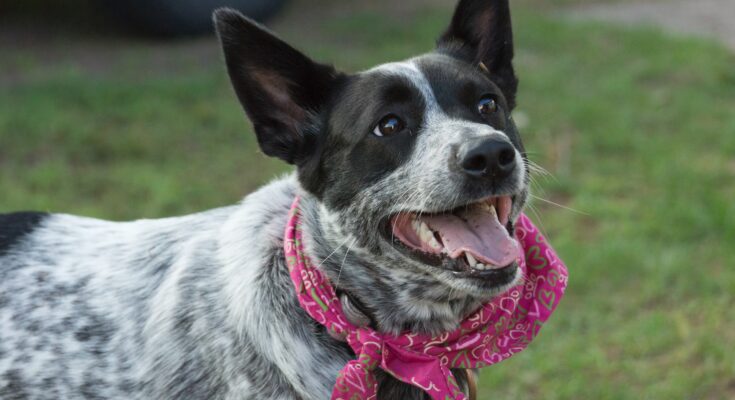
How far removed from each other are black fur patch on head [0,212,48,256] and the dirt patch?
6.83 meters

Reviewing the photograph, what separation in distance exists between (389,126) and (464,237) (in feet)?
1.28

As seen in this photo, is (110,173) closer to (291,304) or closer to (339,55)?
(339,55)

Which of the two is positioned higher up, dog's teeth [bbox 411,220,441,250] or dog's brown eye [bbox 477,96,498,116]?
dog's brown eye [bbox 477,96,498,116]

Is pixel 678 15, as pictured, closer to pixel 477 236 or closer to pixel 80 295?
pixel 477 236

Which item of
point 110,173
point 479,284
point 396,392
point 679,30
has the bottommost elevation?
point 679,30

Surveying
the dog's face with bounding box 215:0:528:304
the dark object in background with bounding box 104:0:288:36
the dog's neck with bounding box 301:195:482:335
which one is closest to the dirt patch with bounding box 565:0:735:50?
the dark object in background with bounding box 104:0:288:36

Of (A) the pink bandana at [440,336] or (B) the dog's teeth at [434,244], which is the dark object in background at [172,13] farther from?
(B) the dog's teeth at [434,244]

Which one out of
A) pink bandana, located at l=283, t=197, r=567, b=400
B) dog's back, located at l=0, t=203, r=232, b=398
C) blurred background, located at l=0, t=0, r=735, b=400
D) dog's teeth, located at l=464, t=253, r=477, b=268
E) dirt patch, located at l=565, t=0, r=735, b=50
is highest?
dog's back, located at l=0, t=203, r=232, b=398

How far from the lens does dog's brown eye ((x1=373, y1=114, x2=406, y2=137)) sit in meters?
2.56

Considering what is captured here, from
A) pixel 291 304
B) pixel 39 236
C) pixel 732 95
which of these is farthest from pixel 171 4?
Result: pixel 291 304

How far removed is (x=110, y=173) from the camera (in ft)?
18.2

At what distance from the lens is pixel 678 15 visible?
9031 mm

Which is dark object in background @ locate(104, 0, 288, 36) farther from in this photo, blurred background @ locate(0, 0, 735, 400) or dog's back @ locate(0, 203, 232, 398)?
dog's back @ locate(0, 203, 232, 398)

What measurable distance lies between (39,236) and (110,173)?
9.09 ft
